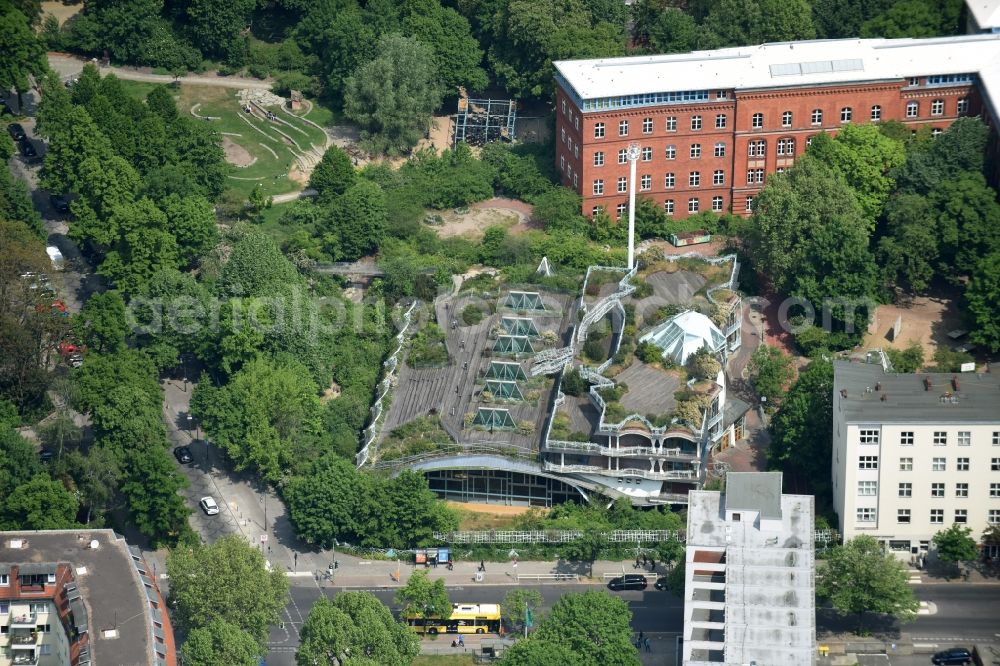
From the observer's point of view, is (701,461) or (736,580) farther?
(701,461)

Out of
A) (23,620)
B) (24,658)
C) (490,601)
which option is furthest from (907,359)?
(24,658)

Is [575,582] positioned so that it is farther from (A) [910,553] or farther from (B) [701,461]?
(A) [910,553]

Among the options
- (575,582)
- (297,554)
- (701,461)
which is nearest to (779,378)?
(701,461)

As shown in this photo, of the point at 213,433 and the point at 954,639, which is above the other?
the point at 213,433

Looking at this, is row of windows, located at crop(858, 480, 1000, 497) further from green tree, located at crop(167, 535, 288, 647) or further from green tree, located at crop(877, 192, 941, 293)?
green tree, located at crop(167, 535, 288, 647)

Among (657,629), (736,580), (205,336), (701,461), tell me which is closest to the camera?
(736,580)

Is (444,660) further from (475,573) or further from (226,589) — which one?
(226,589)

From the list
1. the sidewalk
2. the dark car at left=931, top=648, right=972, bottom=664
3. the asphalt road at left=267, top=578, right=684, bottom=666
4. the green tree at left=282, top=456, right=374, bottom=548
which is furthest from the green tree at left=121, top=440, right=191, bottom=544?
the dark car at left=931, top=648, right=972, bottom=664
